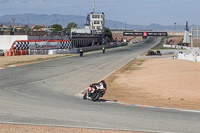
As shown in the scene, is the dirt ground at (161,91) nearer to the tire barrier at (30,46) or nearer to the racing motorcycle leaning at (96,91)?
the racing motorcycle leaning at (96,91)

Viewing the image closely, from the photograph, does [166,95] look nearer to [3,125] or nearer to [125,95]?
[125,95]

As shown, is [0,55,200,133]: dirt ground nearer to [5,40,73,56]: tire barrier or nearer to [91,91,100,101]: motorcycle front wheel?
[91,91,100,101]: motorcycle front wheel

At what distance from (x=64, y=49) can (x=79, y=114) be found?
47.6m

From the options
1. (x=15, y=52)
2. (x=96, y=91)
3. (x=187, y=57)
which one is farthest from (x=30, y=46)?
(x=96, y=91)

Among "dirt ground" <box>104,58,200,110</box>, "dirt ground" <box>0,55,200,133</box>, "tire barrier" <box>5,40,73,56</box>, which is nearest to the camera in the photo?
"dirt ground" <box>0,55,200,133</box>

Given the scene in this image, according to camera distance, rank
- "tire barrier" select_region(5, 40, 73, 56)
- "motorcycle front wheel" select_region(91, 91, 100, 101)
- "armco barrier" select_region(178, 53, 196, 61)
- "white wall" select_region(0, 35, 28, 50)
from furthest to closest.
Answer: "white wall" select_region(0, 35, 28, 50) < "tire barrier" select_region(5, 40, 73, 56) < "armco barrier" select_region(178, 53, 196, 61) < "motorcycle front wheel" select_region(91, 91, 100, 101)

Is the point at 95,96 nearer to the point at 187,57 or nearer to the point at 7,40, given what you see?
the point at 187,57

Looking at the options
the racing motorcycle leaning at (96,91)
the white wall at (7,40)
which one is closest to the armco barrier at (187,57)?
the racing motorcycle leaning at (96,91)

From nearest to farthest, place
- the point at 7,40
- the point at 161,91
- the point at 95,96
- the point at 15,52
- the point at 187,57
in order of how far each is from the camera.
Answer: the point at 95,96 → the point at 161,91 → the point at 187,57 → the point at 15,52 → the point at 7,40

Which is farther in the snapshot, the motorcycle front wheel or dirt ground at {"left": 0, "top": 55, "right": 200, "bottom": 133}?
the motorcycle front wheel

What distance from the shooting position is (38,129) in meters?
9.14

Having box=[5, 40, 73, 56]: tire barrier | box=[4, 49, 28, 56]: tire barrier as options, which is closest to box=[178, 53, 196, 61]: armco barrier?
box=[5, 40, 73, 56]: tire barrier

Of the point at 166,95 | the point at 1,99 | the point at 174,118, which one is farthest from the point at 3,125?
the point at 166,95

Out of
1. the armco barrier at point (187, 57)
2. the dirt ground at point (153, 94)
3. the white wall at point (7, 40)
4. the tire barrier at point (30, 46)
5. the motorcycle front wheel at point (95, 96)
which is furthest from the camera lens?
the white wall at point (7, 40)
